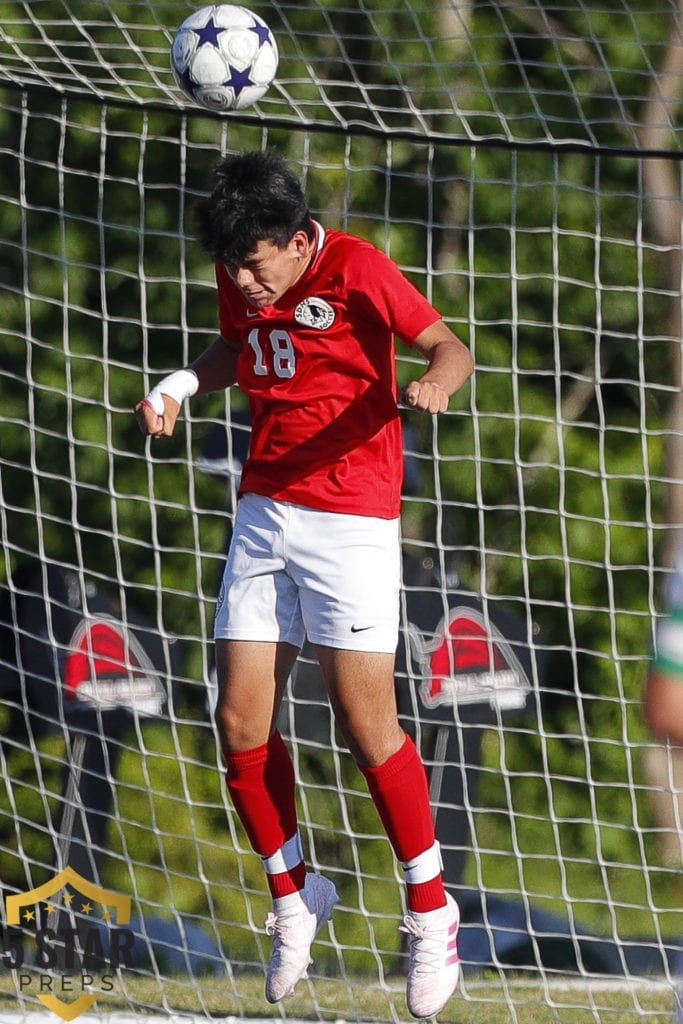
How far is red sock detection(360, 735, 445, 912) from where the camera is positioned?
3.15m

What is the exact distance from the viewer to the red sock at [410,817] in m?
3.15

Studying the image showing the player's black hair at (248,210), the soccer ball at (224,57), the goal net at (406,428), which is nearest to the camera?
the player's black hair at (248,210)

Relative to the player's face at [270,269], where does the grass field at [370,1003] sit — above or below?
below

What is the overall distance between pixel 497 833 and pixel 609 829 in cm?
51

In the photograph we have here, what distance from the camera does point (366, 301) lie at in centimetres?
302

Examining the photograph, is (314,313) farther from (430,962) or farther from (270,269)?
(430,962)

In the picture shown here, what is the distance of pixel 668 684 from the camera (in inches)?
77.4

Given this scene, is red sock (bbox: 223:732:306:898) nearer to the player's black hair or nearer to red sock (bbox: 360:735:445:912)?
red sock (bbox: 360:735:445:912)

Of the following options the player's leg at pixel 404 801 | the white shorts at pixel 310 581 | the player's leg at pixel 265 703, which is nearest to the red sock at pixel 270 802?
the player's leg at pixel 265 703

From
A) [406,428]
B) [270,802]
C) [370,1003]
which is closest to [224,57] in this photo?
[270,802]

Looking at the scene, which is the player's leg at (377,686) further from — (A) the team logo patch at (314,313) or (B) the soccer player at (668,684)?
(B) the soccer player at (668,684)

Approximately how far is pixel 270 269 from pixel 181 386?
1.14 feet

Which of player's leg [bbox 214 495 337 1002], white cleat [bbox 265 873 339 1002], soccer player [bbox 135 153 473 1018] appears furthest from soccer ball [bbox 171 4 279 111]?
white cleat [bbox 265 873 339 1002]

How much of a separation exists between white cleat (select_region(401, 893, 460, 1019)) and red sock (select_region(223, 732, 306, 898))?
11.3 inches
